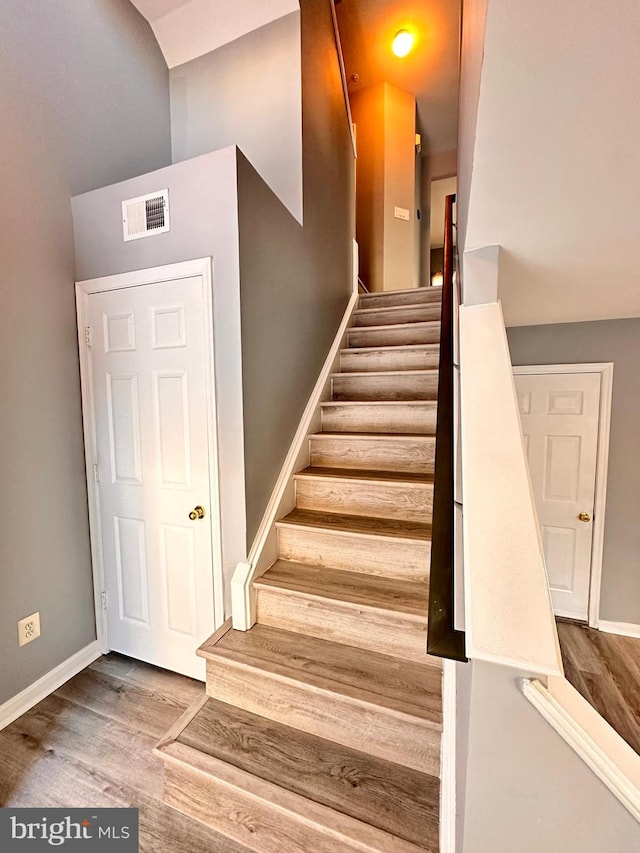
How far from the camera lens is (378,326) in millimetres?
3152

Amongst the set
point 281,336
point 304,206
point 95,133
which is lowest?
point 281,336

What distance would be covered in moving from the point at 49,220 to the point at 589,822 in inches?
109

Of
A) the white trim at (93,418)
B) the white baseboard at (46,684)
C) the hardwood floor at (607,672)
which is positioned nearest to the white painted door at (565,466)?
the hardwood floor at (607,672)

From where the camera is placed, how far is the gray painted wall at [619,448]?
2.80m

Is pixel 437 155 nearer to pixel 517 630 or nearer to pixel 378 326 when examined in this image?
pixel 378 326

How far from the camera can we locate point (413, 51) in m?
3.79

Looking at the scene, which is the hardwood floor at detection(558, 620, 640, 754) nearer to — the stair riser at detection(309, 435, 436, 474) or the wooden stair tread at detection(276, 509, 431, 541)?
the wooden stair tread at detection(276, 509, 431, 541)

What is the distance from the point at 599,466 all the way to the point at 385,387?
5.84 feet

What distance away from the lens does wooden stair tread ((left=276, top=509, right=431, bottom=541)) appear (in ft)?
5.88

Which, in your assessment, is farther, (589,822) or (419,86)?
(419,86)

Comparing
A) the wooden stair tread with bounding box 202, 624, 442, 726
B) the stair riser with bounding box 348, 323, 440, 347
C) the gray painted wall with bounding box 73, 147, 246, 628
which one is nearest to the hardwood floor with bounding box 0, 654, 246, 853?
the wooden stair tread with bounding box 202, 624, 442, 726

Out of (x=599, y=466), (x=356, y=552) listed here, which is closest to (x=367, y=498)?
(x=356, y=552)

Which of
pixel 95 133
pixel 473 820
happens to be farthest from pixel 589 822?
pixel 95 133

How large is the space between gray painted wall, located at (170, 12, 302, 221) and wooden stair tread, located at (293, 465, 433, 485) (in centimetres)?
151
